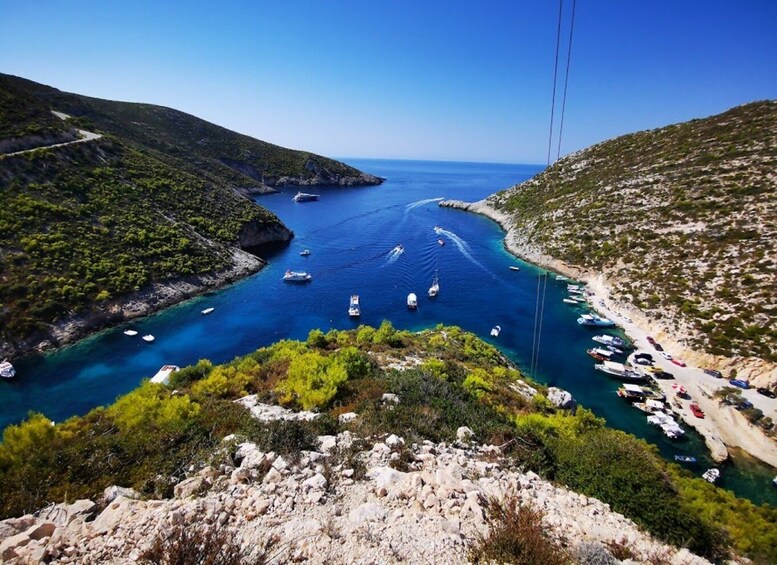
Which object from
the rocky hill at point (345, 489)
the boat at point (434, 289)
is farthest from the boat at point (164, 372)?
the boat at point (434, 289)

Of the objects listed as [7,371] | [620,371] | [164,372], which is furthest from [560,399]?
[7,371]

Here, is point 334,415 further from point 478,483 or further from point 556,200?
point 556,200

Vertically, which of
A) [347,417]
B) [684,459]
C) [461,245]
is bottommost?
[684,459]

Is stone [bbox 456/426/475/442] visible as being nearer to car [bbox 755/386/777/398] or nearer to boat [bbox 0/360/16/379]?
car [bbox 755/386/777/398]

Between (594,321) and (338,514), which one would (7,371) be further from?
(594,321)

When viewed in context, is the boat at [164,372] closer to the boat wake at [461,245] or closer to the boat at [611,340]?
the boat at [611,340]

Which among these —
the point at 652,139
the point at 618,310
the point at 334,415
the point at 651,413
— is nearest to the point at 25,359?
the point at 334,415

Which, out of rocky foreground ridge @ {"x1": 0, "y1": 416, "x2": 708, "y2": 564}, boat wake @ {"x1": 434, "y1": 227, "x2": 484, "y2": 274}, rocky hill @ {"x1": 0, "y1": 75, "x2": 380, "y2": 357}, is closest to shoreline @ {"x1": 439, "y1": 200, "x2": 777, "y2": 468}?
boat wake @ {"x1": 434, "y1": 227, "x2": 484, "y2": 274}
